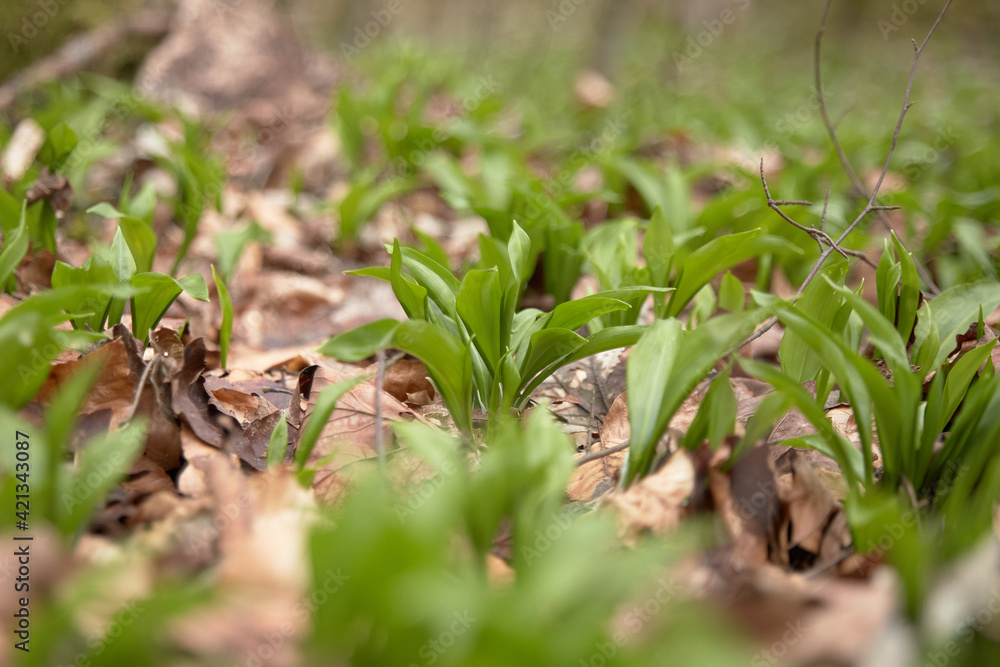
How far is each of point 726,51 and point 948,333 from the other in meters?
13.3

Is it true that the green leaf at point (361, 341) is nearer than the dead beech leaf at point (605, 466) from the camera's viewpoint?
Yes

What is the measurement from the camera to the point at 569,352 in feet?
4.76

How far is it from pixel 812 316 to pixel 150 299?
146cm

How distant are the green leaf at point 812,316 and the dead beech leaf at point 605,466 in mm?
378

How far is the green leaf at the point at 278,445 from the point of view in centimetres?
126

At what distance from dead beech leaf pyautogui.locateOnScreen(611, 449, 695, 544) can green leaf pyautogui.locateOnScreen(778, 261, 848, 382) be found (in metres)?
0.46

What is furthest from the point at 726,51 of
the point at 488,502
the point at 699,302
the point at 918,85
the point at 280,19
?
the point at 488,502

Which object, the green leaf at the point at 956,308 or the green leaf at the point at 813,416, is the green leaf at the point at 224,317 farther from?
the green leaf at the point at 956,308

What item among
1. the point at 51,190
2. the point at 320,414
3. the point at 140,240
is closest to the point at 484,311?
the point at 320,414

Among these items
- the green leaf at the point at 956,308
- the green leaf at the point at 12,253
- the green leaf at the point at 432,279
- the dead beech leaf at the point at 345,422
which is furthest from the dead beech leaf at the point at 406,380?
the green leaf at the point at 956,308

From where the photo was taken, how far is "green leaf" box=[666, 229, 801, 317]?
5.41 feet

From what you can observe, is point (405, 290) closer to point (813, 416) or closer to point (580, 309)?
point (580, 309)

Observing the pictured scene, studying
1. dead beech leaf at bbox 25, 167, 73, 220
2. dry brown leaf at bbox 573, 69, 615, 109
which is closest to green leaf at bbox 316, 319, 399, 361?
dead beech leaf at bbox 25, 167, 73, 220

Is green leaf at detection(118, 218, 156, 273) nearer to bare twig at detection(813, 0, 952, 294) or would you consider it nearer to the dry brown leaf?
bare twig at detection(813, 0, 952, 294)
